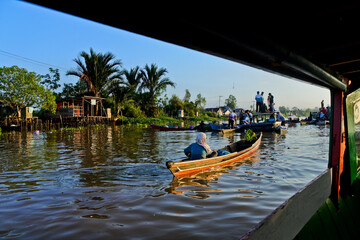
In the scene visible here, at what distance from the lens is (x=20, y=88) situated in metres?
23.8

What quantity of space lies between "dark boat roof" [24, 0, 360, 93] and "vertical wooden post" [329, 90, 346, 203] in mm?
1493

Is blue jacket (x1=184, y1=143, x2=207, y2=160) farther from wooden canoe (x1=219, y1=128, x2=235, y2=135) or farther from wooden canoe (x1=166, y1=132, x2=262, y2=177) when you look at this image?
wooden canoe (x1=219, y1=128, x2=235, y2=135)

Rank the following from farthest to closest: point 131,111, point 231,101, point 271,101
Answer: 1. point 231,101
2. point 131,111
3. point 271,101

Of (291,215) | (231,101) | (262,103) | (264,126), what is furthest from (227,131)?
(231,101)

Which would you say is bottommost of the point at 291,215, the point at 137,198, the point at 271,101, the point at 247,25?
the point at 137,198

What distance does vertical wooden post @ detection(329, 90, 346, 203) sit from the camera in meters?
3.59

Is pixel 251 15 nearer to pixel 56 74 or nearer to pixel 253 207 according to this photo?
pixel 253 207

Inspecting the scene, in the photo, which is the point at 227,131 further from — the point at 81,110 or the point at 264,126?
the point at 81,110

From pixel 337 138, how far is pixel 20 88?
85.9 ft

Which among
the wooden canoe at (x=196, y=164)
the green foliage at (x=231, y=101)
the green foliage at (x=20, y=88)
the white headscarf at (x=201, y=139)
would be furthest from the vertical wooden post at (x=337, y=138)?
the green foliage at (x=231, y=101)

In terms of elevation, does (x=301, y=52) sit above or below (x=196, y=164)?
above

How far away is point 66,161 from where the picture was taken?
31.9 feet

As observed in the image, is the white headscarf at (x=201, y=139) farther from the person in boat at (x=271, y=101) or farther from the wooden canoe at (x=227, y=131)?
the person in boat at (x=271, y=101)

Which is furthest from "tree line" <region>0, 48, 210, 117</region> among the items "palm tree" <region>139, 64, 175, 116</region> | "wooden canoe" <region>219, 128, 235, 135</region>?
"wooden canoe" <region>219, 128, 235, 135</region>
